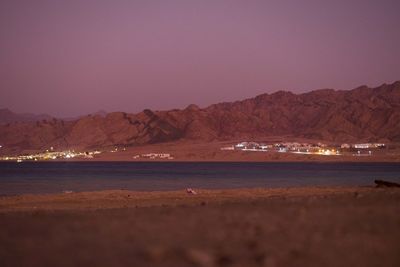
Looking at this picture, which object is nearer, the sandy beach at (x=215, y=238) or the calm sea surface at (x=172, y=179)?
the sandy beach at (x=215, y=238)

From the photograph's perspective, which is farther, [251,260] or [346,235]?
[346,235]

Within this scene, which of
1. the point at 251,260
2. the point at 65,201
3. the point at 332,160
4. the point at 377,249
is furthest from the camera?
the point at 332,160

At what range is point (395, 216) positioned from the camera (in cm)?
1223

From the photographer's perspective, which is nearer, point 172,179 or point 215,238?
point 215,238

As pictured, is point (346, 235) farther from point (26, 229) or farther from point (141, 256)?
point (26, 229)

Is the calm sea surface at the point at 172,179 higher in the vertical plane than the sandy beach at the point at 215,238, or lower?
lower

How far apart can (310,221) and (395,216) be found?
6.13ft

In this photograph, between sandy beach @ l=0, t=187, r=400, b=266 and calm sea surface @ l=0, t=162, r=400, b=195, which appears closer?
sandy beach @ l=0, t=187, r=400, b=266

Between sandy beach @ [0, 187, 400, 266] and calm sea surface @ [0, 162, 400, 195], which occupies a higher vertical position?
sandy beach @ [0, 187, 400, 266]

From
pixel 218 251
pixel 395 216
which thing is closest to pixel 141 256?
pixel 218 251

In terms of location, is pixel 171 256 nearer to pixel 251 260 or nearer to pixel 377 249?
pixel 251 260

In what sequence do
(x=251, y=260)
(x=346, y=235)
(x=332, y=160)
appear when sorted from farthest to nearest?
(x=332, y=160) < (x=346, y=235) < (x=251, y=260)

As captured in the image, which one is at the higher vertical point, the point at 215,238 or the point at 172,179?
the point at 215,238

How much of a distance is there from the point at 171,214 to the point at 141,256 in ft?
14.1
